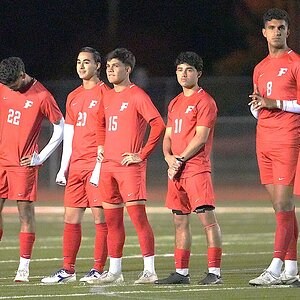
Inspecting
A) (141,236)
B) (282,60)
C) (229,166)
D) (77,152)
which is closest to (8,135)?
(77,152)

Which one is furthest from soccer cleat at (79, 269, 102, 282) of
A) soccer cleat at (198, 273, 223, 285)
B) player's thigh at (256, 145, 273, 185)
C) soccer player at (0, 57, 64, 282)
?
player's thigh at (256, 145, 273, 185)

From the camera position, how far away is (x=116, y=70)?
1378cm

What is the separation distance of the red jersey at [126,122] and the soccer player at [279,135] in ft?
3.53

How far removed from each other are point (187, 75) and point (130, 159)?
95 cm

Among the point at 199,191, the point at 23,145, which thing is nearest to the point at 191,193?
the point at 199,191

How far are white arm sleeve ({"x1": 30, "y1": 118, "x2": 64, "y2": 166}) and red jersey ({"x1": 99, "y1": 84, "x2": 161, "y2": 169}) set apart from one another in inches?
28.6

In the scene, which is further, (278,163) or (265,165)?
(265,165)

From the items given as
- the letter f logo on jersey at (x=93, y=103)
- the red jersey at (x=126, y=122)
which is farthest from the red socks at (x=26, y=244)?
the letter f logo on jersey at (x=93, y=103)

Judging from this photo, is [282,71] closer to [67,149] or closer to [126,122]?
[126,122]

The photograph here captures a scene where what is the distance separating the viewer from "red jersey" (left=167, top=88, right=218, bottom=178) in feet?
44.1

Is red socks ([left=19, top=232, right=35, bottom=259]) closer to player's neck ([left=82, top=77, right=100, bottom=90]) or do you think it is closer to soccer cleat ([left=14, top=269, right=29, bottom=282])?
soccer cleat ([left=14, top=269, right=29, bottom=282])

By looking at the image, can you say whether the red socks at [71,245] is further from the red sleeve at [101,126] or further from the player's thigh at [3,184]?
the red sleeve at [101,126]

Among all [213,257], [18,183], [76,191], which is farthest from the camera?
[18,183]

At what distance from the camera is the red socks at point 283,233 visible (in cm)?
1298
